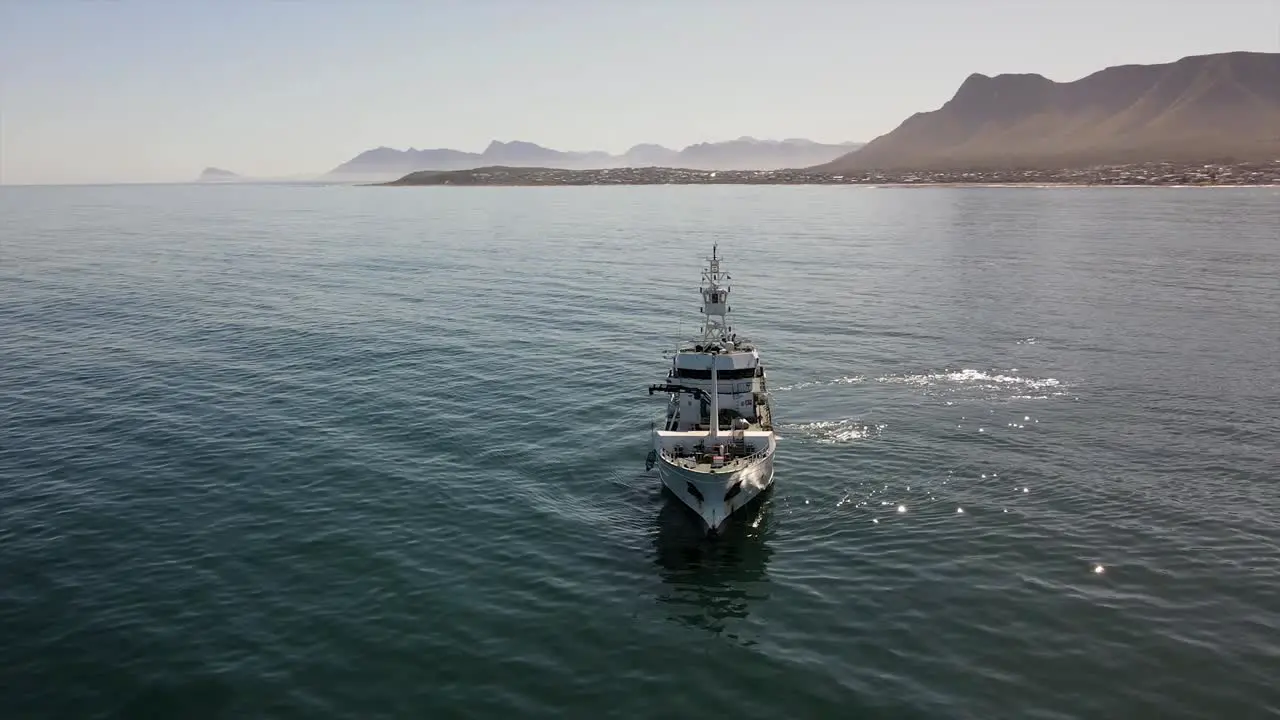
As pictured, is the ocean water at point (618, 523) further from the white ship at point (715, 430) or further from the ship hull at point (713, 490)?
the white ship at point (715, 430)

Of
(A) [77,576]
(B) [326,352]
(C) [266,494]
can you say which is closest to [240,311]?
(B) [326,352]

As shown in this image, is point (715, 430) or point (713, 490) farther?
point (715, 430)

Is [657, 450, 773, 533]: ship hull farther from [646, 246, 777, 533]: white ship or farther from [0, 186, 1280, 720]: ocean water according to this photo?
[0, 186, 1280, 720]: ocean water

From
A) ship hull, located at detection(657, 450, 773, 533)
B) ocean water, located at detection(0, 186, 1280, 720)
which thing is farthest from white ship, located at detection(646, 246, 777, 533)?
ocean water, located at detection(0, 186, 1280, 720)

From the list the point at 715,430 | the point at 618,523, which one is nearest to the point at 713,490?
the point at 618,523

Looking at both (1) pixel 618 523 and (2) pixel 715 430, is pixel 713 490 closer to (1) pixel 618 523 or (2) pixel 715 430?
(1) pixel 618 523

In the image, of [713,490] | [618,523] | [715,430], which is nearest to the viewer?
[713,490]

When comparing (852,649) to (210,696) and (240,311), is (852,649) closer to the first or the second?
(210,696)

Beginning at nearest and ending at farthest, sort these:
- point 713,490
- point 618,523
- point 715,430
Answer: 1. point 713,490
2. point 618,523
3. point 715,430

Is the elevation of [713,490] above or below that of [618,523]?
above
